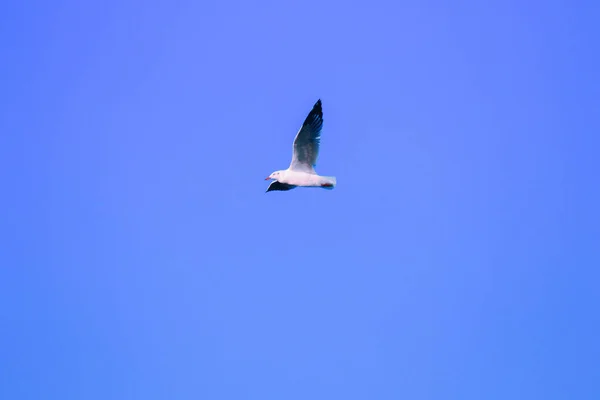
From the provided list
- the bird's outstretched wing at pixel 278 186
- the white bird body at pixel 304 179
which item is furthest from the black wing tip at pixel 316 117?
the bird's outstretched wing at pixel 278 186

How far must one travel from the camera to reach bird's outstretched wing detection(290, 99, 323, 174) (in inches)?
434

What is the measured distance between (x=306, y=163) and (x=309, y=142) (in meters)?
0.48

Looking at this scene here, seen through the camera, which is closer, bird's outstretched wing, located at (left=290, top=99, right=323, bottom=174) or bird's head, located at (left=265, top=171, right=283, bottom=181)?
bird's outstretched wing, located at (left=290, top=99, right=323, bottom=174)

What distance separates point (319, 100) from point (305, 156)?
3.86ft

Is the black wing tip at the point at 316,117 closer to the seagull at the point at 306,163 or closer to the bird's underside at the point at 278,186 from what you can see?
the seagull at the point at 306,163

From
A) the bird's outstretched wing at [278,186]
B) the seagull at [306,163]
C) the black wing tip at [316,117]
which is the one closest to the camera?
the black wing tip at [316,117]

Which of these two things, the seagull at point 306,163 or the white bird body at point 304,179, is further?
the white bird body at point 304,179

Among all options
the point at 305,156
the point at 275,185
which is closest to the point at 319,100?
the point at 305,156

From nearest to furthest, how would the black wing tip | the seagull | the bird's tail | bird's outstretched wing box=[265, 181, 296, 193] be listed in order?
the black wing tip
the seagull
the bird's tail
bird's outstretched wing box=[265, 181, 296, 193]

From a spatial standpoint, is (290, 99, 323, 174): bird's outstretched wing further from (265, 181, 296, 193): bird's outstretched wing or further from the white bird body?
(265, 181, 296, 193): bird's outstretched wing

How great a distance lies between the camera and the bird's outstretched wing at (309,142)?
11016 millimetres

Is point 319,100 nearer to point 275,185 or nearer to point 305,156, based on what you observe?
point 305,156

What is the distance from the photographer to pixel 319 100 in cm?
1099

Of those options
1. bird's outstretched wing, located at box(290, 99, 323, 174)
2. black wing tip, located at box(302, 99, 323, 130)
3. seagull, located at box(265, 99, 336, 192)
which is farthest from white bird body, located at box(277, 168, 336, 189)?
black wing tip, located at box(302, 99, 323, 130)
